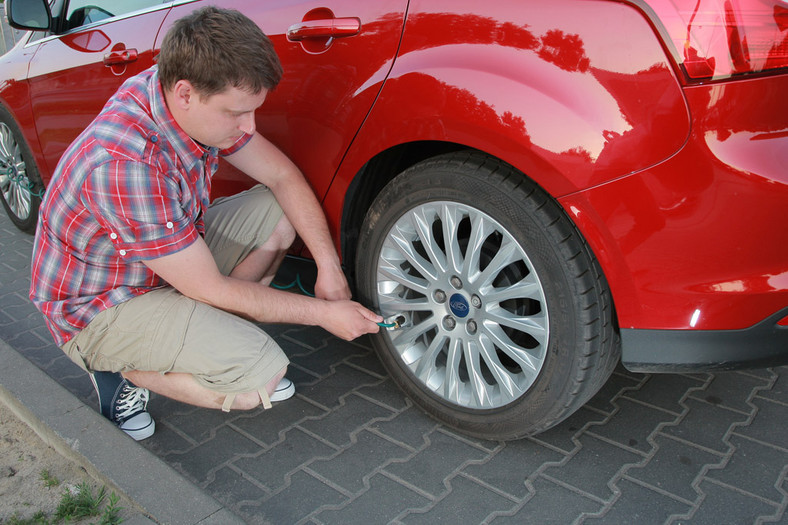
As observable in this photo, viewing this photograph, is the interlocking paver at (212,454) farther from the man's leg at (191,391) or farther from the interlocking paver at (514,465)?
the interlocking paver at (514,465)

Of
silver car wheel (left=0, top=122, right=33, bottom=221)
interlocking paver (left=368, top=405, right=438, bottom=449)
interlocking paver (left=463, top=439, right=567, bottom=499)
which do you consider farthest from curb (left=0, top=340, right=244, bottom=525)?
silver car wheel (left=0, top=122, right=33, bottom=221)

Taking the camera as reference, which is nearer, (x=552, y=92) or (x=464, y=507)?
(x=552, y=92)

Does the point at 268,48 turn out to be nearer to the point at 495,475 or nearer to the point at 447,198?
the point at 447,198

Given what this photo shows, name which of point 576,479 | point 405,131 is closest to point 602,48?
point 405,131

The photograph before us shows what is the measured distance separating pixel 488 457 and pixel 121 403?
1.24 m

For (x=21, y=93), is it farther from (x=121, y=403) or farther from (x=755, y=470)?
(x=755, y=470)

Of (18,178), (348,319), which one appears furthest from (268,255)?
(18,178)

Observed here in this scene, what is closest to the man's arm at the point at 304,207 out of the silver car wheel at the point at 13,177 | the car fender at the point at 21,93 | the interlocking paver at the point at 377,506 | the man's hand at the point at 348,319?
the man's hand at the point at 348,319

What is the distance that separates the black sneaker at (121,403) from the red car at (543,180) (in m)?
0.83

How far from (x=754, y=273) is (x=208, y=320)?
154 centimetres

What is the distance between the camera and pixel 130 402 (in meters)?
2.30

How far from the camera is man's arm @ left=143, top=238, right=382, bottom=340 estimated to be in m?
2.02

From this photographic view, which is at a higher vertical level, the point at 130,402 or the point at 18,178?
the point at 18,178

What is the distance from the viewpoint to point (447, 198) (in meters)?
1.95
